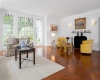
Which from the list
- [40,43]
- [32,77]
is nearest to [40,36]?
[40,43]

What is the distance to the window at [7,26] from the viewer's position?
6828 mm

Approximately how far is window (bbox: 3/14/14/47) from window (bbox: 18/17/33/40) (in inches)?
24.8

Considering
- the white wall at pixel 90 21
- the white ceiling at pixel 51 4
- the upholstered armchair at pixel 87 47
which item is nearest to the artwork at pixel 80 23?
the white wall at pixel 90 21

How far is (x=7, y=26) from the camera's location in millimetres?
6914

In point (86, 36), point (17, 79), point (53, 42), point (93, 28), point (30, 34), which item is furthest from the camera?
point (53, 42)

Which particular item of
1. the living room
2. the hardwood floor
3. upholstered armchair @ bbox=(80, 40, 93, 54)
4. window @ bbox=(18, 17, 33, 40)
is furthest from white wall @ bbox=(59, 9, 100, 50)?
window @ bbox=(18, 17, 33, 40)

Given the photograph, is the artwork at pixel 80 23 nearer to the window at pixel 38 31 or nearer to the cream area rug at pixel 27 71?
the window at pixel 38 31

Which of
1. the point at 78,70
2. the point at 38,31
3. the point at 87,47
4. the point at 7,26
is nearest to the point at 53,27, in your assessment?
the point at 38,31

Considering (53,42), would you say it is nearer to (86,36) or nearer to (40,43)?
(40,43)

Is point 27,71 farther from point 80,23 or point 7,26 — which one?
point 80,23

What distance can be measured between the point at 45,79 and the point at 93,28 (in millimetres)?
5916

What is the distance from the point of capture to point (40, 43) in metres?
9.02

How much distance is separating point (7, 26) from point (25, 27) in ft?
4.83

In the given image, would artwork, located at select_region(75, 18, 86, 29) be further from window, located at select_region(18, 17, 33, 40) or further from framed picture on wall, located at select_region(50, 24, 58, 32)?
window, located at select_region(18, 17, 33, 40)
